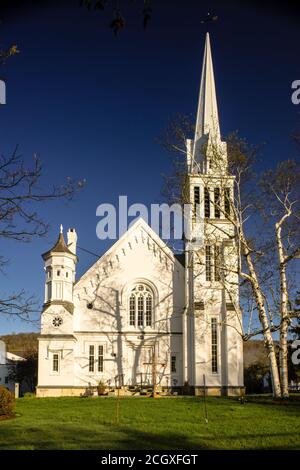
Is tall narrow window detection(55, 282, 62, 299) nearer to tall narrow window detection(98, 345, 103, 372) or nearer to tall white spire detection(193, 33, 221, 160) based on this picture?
tall narrow window detection(98, 345, 103, 372)

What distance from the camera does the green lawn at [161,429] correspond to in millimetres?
12250

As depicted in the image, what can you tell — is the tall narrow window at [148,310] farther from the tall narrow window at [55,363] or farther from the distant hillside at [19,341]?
the distant hillside at [19,341]

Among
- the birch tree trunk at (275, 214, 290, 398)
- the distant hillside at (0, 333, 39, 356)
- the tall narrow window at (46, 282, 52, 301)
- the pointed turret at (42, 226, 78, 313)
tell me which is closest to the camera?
the birch tree trunk at (275, 214, 290, 398)

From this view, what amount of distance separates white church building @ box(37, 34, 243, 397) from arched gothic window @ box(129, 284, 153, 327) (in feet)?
0.20

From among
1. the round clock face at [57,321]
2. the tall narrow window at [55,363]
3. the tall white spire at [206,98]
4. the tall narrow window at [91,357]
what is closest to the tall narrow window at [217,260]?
the tall narrow window at [91,357]

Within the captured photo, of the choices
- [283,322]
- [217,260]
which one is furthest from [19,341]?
[283,322]

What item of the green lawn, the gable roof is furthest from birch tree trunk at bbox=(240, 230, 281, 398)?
the gable roof

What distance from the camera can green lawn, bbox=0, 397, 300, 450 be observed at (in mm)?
12250

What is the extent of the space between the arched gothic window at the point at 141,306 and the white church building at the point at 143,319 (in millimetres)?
61

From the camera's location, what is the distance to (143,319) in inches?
1390

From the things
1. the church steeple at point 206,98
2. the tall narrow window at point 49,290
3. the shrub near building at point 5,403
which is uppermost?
the church steeple at point 206,98
